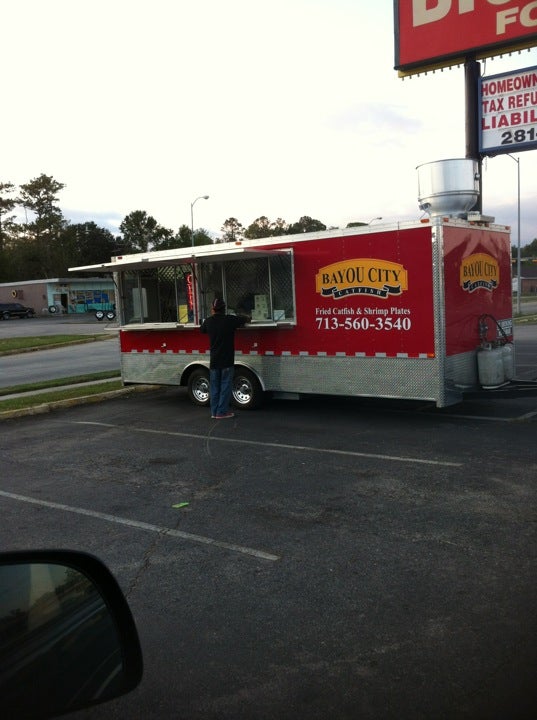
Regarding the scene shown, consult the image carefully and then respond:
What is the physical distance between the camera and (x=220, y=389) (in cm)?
1173

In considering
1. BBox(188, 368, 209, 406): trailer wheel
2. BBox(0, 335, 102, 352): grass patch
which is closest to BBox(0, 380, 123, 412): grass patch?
BBox(188, 368, 209, 406): trailer wheel

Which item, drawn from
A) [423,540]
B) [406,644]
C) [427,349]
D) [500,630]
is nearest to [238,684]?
[406,644]

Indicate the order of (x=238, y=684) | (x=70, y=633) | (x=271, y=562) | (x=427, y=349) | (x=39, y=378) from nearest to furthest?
1. (x=70, y=633)
2. (x=238, y=684)
3. (x=271, y=562)
4. (x=427, y=349)
5. (x=39, y=378)

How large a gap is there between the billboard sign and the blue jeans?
39.4 feet

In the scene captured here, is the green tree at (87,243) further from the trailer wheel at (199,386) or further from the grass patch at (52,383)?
the trailer wheel at (199,386)

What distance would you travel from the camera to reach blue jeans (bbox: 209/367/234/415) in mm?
11641

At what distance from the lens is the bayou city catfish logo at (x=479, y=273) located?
34.5ft

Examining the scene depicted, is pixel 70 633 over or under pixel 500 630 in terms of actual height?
over

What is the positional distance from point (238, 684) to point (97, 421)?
8.75 m

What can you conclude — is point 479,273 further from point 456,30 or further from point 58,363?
point 58,363

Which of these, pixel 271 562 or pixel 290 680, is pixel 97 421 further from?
pixel 290 680

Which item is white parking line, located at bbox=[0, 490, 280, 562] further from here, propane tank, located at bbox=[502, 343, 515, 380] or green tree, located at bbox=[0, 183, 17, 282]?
green tree, located at bbox=[0, 183, 17, 282]

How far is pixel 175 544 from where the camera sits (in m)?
5.80

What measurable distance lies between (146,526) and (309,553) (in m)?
1.65
